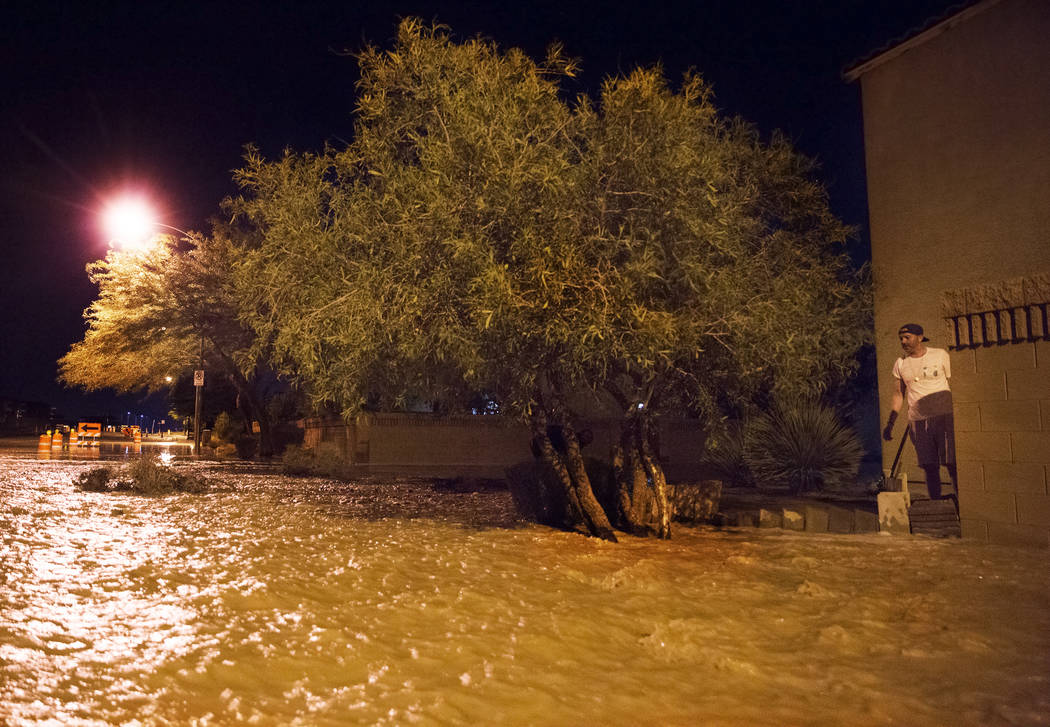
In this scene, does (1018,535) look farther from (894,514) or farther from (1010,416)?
(894,514)

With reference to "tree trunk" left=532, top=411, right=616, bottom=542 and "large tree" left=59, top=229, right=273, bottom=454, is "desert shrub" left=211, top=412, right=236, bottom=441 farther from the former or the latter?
"tree trunk" left=532, top=411, right=616, bottom=542

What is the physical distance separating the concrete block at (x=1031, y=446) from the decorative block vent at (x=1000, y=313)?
98 cm

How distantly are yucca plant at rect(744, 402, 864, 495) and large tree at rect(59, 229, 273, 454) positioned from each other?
1678cm

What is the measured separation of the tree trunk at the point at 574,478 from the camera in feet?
36.1

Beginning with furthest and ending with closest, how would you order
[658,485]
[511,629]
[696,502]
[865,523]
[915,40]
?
1. [915,40]
2. [696,502]
3. [865,523]
4. [658,485]
5. [511,629]

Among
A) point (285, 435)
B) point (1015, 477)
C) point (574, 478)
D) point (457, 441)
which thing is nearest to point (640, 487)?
point (574, 478)

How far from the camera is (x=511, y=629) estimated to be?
6.17 m

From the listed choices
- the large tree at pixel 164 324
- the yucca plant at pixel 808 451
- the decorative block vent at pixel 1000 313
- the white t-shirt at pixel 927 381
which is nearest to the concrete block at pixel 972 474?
the decorative block vent at pixel 1000 313

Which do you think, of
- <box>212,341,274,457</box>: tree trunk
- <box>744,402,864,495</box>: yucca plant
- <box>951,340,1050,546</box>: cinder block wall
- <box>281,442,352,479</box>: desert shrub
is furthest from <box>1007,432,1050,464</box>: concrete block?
<box>212,341,274,457</box>: tree trunk

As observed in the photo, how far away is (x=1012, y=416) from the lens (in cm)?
909

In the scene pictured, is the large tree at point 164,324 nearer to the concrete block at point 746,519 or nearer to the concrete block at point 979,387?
the concrete block at point 746,519

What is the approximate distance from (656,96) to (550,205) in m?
1.72

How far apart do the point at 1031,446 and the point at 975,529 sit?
48.7 inches

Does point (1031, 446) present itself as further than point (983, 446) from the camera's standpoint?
No
